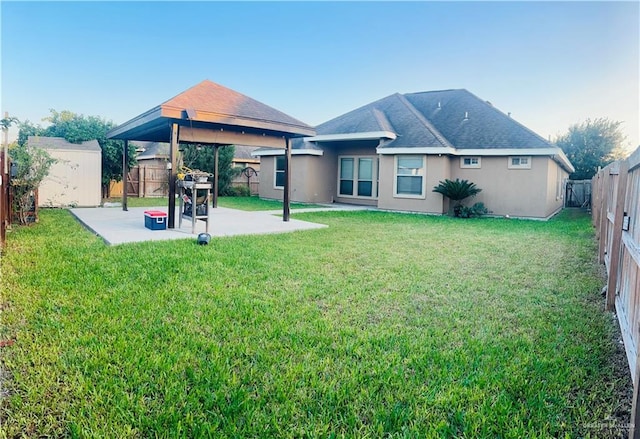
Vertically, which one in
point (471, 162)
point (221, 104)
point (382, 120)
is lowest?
point (471, 162)

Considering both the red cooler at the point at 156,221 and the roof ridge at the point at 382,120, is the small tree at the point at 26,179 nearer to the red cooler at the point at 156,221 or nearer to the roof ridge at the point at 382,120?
the red cooler at the point at 156,221

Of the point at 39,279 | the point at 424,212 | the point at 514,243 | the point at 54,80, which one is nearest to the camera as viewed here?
the point at 39,279

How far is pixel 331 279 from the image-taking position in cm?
481

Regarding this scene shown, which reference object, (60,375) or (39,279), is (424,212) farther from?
(60,375)

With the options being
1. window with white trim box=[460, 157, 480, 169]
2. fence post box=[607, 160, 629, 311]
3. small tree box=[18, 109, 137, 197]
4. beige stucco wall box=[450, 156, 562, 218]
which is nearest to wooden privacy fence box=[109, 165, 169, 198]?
small tree box=[18, 109, 137, 197]

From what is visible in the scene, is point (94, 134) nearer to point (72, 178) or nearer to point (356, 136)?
point (72, 178)

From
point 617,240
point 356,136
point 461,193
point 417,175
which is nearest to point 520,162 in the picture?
point 461,193

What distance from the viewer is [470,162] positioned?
14.2 metres

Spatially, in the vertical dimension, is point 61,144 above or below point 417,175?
above

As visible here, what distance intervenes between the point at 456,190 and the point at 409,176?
75.9 inches

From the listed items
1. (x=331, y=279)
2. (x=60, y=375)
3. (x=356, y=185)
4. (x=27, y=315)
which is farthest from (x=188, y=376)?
(x=356, y=185)

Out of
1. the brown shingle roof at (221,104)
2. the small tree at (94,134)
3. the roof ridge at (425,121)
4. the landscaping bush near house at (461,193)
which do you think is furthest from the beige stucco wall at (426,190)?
the small tree at (94,134)

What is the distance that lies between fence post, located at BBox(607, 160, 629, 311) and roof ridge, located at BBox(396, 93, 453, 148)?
385 inches

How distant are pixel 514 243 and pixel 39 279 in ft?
25.5
